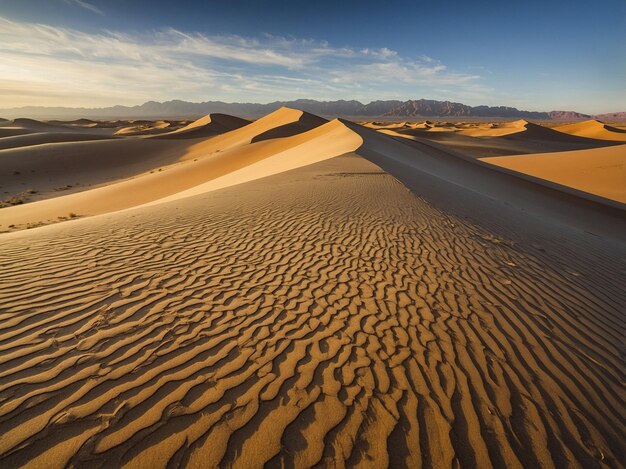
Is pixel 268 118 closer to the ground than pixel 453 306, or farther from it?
closer to the ground

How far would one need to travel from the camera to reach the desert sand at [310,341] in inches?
93.8

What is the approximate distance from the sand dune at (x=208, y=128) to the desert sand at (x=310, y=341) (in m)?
41.5

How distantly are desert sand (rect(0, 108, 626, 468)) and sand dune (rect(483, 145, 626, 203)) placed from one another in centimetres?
1336

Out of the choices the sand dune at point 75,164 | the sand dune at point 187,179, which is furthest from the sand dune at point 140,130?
the sand dune at point 187,179

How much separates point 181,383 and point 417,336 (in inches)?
94.8

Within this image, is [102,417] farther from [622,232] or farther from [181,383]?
[622,232]

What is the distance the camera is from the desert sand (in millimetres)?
2382

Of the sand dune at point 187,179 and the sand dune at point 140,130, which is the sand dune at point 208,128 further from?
the sand dune at point 187,179

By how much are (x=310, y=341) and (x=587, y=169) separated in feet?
81.3

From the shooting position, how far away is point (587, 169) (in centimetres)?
2023

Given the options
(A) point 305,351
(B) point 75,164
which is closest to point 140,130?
(B) point 75,164

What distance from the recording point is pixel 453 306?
405cm

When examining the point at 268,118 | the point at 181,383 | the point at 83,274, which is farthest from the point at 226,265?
the point at 268,118

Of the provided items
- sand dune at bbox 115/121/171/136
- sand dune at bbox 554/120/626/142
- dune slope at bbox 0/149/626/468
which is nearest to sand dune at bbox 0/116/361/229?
dune slope at bbox 0/149/626/468
